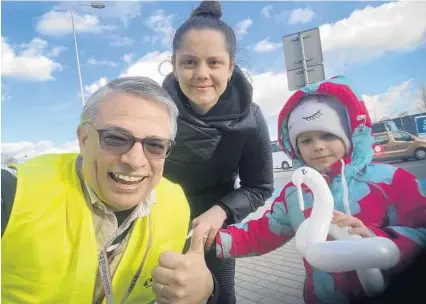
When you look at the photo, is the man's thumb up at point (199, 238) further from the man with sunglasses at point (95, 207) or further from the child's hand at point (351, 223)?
the child's hand at point (351, 223)

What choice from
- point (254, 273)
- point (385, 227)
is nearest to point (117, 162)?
point (385, 227)

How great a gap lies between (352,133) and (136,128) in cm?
58

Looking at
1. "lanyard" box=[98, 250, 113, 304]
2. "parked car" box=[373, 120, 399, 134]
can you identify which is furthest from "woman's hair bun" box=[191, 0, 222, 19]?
"lanyard" box=[98, 250, 113, 304]

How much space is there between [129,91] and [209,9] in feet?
1.19

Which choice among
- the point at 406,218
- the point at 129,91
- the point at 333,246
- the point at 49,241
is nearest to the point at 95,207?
the point at 49,241

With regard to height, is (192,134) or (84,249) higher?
(192,134)

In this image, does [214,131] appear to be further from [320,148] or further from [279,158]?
[320,148]

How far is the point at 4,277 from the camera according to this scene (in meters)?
0.83

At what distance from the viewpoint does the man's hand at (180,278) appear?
0.79 meters

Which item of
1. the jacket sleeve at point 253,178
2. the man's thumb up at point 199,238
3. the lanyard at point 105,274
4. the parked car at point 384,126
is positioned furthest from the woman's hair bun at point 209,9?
the lanyard at point 105,274

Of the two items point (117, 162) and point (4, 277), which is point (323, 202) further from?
point (4, 277)

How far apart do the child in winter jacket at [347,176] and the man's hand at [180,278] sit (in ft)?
A: 1.01

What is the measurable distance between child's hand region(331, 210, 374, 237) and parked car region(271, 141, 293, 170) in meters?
0.19

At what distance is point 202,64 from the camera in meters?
0.87
